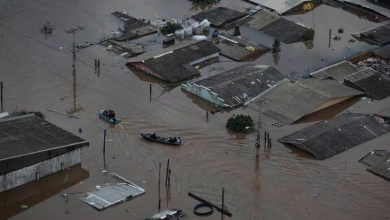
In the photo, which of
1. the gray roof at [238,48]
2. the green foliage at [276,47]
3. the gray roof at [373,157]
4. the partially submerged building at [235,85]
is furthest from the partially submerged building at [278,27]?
the gray roof at [373,157]

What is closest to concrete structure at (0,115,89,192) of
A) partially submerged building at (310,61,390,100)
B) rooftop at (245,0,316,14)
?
partially submerged building at (310,61,390,100)

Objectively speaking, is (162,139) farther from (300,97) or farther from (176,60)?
(176,60)

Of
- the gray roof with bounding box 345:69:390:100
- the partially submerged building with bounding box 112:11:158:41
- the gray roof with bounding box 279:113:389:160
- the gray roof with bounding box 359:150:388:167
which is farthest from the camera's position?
the partially submerged building with bounding box 112:11:158:41

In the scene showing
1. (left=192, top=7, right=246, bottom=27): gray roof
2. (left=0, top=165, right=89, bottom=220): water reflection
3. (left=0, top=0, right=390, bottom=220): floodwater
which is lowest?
(left=0, top=165, right=89, bottom=220): water reflection

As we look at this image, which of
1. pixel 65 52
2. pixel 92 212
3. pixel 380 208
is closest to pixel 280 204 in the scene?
pixel 380 208

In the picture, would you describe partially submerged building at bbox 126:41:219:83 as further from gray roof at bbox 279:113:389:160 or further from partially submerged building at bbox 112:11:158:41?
gray roof at bbox 279:113:389:160

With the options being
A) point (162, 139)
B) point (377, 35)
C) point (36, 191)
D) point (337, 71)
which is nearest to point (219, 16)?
point (377, 35)
